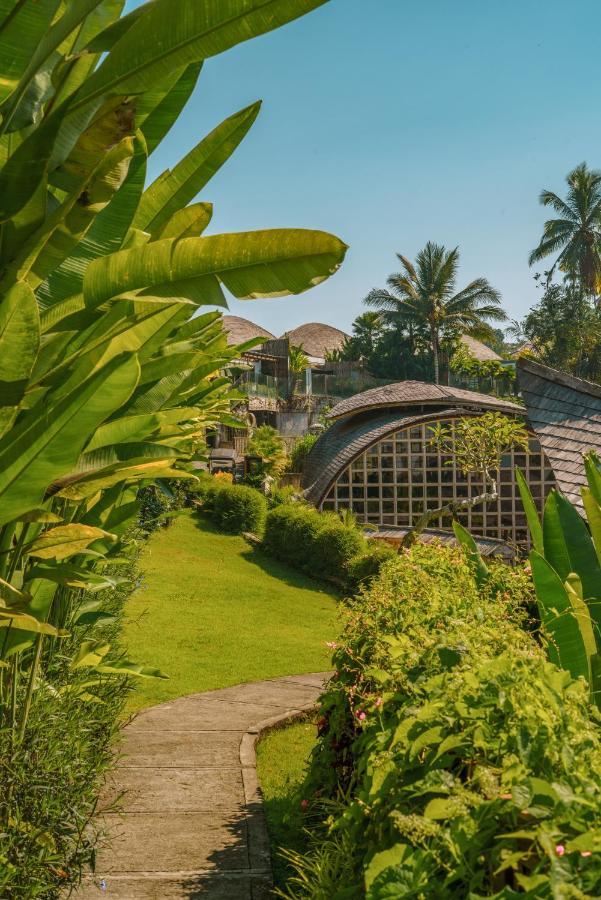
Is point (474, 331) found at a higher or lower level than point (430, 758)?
higher

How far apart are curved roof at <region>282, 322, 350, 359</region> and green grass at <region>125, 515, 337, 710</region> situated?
119ft

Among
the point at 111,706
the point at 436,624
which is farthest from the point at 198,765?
the point at 436,624

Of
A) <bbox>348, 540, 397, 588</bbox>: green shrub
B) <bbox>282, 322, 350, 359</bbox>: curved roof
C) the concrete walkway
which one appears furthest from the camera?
<bbox>282, 322, 350, 359</bbox>: curved roof

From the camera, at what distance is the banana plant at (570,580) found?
9.84 ft

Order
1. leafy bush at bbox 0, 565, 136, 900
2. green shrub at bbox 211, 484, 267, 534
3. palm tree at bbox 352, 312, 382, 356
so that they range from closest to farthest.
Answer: leafy bush at bbox 0, 565, 136, 900, green shrub at bbox 211, 484, 267, 534, palm tree at bbox 352, 312, 382, 356

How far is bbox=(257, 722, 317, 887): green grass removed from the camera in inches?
167

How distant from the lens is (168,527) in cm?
1895

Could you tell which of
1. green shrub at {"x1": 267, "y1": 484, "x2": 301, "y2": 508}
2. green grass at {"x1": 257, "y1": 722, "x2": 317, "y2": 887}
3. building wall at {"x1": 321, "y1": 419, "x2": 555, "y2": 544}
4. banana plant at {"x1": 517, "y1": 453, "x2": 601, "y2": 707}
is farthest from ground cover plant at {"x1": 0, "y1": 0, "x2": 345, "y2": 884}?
green shrub at {"x1": 267, "y1": 484, "x2": 301, "y2": 508}

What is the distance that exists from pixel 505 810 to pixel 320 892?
121 cm

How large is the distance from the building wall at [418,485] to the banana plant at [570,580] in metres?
16.0

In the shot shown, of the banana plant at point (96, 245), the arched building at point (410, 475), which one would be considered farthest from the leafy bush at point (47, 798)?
the arched building at point (410, 475)

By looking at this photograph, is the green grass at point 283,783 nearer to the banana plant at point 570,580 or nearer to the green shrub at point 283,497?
the banana plant at point 570,580

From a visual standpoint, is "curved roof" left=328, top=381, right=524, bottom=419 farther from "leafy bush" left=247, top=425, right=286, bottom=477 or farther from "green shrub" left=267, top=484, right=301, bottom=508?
"leafy bush" left=247, top=425, right=286, bottom=477

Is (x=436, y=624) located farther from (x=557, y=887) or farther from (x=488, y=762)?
(x=557, y=887)
